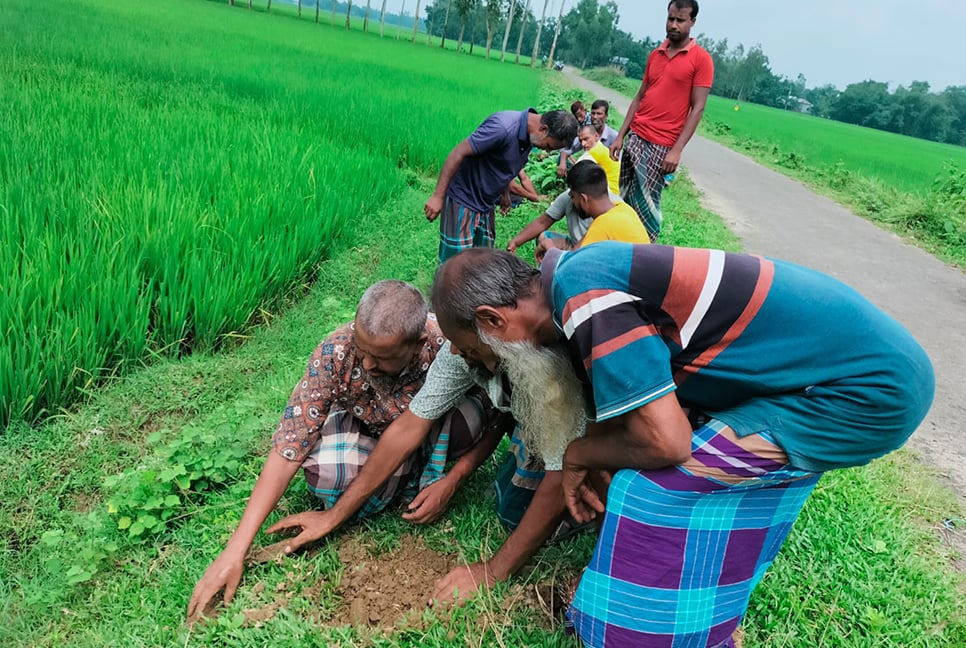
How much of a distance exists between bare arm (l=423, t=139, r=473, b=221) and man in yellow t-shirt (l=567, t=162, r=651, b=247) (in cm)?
65

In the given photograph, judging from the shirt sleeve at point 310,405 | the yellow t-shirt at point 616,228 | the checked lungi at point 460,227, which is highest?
the yellow t-shirt at point 616,228

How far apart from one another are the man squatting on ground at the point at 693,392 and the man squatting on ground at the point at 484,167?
7.22ft

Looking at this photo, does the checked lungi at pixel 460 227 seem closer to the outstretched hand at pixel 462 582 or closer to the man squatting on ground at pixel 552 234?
the man squatting on ground at pixel 552 234

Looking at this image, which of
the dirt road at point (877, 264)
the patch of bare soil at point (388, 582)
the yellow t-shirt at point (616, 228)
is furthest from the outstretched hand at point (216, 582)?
the dirt road at point (877, 264)

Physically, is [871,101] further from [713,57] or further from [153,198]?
[153,198]

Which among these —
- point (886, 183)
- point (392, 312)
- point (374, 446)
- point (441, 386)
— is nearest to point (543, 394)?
point (441, 386)

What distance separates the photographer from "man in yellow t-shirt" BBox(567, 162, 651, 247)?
3.17 meters

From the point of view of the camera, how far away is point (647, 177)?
15.3 feet

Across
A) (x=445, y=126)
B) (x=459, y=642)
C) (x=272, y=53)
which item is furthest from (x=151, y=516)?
(x=272, y=53)

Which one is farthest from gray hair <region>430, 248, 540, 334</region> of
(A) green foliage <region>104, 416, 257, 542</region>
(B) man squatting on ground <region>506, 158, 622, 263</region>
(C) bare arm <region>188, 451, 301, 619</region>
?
(B) man squatting on ground <region>506, 158, 622, 263</region>

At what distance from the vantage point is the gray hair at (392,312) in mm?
1731

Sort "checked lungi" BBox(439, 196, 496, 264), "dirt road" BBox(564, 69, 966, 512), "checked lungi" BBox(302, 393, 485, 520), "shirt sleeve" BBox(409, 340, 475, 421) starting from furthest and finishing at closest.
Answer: "checked lungi" BBox(439, 196, 496, 264)
"dirt road" BBox(564, 69, 966, 512)
"checked lungi" BBox(302, 393, 485, 520)
"shirt sleeve" BBox(409, 340, 475, 421)

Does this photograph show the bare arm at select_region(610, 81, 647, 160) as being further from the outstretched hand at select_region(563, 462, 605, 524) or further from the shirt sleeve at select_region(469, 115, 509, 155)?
the outstretched hand at select_region(563, 462, 605, 524)

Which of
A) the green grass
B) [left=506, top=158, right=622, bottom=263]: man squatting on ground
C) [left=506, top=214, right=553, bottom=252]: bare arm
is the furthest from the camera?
[left=506, top=214, right=553, bottom=252]: bare arm
